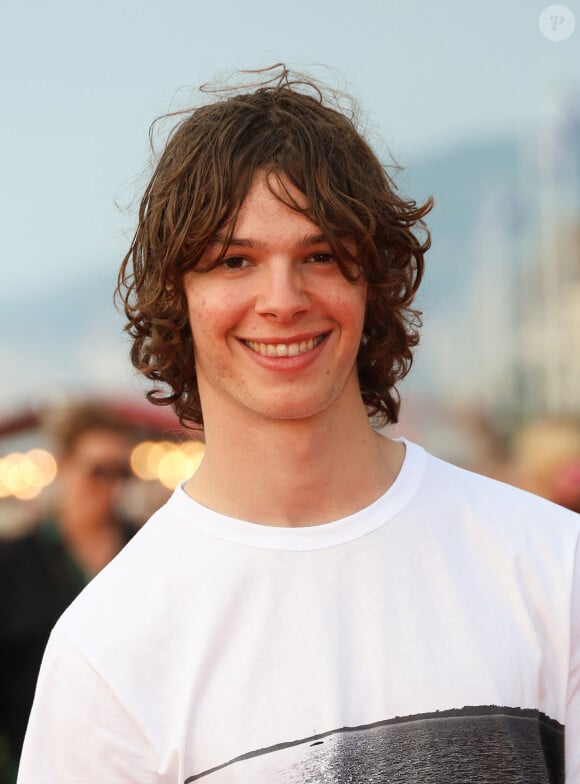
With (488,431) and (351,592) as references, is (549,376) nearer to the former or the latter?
(488,431)

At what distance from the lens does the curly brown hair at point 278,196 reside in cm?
212

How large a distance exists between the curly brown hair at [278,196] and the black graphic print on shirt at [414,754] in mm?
759

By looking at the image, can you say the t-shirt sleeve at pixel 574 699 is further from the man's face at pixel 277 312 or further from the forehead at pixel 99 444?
the forehead at pixel 99 444

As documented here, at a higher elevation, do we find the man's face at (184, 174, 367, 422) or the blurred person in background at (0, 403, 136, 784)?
the man's face at (184, 174, 367, 422)

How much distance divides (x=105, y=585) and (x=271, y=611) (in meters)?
0.31

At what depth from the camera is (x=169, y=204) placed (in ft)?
7.38

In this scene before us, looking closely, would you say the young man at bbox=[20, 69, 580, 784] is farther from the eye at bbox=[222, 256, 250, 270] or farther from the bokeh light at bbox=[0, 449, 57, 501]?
the bokeh light at bbox=[0, 449, 57, 501]

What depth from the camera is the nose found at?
2037mm

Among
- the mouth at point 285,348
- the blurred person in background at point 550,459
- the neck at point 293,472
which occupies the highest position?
the mouth at point 285,348

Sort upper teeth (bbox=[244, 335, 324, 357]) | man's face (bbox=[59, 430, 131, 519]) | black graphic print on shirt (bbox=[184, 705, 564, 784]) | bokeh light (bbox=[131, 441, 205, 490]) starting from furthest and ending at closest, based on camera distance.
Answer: bokeh light (bbox=[131, 441, 205, 490]) < man's face (bbox=[59, 430, 131, 519]) < upper teeth (bbox=[244, 335, 324, 357]) < black graphic print on shirt (bbox=[184, 705, 564, 784])

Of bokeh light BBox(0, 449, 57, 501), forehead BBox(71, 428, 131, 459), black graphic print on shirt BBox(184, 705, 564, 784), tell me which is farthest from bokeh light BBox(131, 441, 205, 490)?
black graphic print on shirt BBox(184, 705, 564, 784)

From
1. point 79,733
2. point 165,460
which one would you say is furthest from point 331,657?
→ point 165,460

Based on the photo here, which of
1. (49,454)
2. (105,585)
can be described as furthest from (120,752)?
(49,454)

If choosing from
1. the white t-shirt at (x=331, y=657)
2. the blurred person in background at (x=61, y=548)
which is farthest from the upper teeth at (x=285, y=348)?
Result: the blurred person in background at (x=61, y=548)
